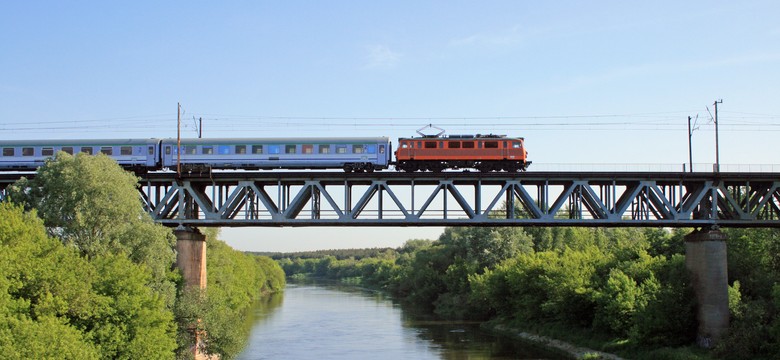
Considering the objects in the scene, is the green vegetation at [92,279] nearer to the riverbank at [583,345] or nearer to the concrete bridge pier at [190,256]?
the concrete bridge pier at [190,256]

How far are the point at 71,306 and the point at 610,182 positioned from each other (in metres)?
34.2

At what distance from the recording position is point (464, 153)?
58.8 meters

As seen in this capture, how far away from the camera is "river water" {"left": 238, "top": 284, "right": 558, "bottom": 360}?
6700cm

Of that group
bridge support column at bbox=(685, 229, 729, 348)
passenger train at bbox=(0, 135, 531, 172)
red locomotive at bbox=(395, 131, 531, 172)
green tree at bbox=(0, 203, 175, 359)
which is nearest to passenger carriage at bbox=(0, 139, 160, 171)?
passenger train at bbox=(0, 135, 531, 172)

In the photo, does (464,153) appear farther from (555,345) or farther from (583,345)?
(555,345)

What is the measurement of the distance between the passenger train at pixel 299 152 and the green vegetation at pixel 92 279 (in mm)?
10414

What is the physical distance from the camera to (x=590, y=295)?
7094 cm

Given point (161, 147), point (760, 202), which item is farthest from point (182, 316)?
point (760, 202)

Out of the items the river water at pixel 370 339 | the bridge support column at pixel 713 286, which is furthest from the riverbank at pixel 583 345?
the river water at pixel 370 339

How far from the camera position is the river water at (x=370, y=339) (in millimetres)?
67000

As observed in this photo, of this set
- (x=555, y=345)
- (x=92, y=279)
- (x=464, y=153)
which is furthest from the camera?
(x=555, y=345)

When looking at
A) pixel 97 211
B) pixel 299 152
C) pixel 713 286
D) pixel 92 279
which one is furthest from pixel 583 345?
pixel 92 279

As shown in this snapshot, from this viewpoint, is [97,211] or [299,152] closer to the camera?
[97,211]

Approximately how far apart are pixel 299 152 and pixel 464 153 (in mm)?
11962
